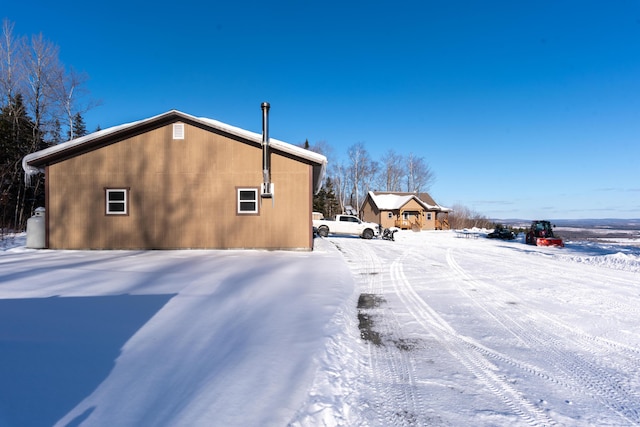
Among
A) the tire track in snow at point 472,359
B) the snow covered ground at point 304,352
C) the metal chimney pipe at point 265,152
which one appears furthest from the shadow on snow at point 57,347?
the metal chimney pipe at point 265,152

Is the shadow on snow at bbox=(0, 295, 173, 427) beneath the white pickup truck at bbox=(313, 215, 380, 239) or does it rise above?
beneath

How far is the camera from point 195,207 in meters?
12.2

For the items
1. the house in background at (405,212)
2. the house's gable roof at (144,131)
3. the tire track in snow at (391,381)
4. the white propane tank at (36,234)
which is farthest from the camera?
the house in background at (405,212)

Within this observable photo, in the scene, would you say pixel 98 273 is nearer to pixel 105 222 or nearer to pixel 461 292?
pixel 105 222

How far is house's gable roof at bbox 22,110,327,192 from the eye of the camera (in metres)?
11.8

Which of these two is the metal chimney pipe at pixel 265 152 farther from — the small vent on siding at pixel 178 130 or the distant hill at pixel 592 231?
the distant hill at pixel 592 231

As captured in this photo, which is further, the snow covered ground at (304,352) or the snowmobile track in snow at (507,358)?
the snowmobile track in snow at (507,358)

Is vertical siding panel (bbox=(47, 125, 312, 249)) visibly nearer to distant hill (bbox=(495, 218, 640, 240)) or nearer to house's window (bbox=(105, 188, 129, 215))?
house's window (bbox=(105, 188, 129, 215))

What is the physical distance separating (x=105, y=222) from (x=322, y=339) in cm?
1154

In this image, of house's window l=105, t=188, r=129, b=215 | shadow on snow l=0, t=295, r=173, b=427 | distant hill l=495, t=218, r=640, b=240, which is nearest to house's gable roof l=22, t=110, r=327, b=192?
house's window l=105, t=188, r=129, b=215

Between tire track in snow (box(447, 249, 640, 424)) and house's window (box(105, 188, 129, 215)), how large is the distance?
476 inches

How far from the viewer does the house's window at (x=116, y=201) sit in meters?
12.2

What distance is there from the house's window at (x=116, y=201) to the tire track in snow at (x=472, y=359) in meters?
10.6

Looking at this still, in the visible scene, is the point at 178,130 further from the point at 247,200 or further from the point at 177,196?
the point at 247,200
